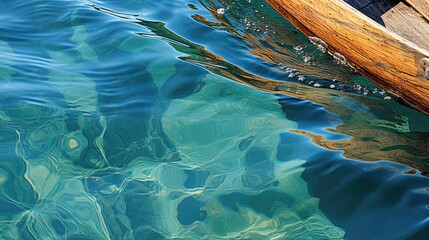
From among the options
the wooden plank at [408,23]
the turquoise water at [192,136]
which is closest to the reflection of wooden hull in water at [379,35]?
the wooden plank at [408,23]

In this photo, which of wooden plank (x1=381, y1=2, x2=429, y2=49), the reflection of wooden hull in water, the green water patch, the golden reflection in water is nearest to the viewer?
the green water patch

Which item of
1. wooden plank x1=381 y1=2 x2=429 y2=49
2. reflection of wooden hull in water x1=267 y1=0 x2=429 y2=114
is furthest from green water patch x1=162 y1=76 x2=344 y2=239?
wooden plank x1=381 y1=2 x2=429 y2=49

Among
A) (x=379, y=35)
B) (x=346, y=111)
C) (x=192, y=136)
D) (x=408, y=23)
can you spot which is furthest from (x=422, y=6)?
(x=192, y=136)

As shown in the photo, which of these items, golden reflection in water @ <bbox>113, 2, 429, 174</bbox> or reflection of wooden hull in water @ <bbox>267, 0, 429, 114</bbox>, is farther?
reflection of wooden hull in water @ <bbox>267, 0, 429, 114</bbox>

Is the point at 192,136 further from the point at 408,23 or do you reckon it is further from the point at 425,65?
the point at 408,23

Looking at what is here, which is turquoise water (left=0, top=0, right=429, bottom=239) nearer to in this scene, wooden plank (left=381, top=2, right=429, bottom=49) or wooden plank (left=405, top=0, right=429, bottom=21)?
wooden plank (left=381, top=2, right=429, bottom=49)

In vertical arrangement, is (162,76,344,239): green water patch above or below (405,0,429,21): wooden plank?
below
